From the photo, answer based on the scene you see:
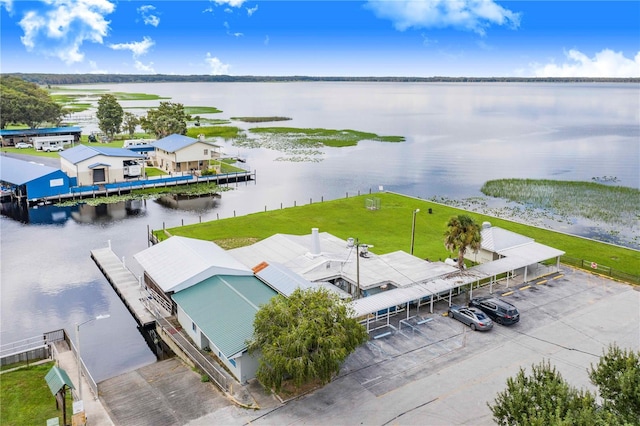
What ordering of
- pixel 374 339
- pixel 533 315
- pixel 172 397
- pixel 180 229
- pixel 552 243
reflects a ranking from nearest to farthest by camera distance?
pixel 172 397
pixel 374 339
pixel 533 315
pixel 552 243
pixel 180 229

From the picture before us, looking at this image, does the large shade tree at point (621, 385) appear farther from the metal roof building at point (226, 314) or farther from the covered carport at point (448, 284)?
the metal roof building at point (226, 314)

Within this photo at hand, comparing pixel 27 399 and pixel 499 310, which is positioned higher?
pixel 499 310

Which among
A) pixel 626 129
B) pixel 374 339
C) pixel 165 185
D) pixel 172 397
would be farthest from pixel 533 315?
pixel 626 129

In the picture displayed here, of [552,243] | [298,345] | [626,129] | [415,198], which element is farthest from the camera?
[626,129]

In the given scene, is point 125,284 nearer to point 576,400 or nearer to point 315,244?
point 315,244

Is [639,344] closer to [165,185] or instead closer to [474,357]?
[474,357]

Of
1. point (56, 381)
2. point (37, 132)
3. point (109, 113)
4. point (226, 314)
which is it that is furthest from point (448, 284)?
point (37, 132)

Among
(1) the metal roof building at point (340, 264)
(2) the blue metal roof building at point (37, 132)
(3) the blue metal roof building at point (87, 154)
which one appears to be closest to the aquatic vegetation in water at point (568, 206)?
(1) the metal roof building at point (340, 264)
